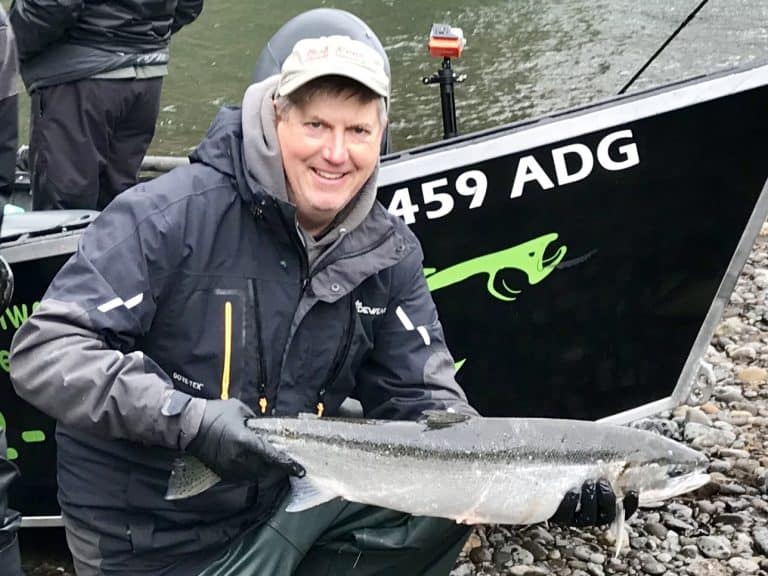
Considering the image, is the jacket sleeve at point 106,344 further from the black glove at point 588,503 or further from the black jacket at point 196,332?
the black glove at point 588,503

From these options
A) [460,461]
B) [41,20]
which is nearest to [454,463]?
[460,461]

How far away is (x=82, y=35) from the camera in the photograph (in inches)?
199

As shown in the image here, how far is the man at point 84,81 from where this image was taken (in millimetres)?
5027

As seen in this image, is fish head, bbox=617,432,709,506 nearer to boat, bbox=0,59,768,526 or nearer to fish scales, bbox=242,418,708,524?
fish scales, bbox=242,418,708,524

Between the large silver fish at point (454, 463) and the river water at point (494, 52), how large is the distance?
21.3 ft

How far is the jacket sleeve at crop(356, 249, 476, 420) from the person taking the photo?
117 inches

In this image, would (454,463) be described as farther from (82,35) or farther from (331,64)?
(82,35)

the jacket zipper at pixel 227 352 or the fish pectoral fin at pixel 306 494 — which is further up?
the jacket zipper at pixel 227 352

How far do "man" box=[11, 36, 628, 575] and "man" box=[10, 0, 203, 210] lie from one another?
252 centimetres

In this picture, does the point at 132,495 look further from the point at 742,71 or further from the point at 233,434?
the point at 742,71

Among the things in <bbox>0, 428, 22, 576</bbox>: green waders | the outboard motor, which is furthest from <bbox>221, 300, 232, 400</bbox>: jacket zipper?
the outboard motor

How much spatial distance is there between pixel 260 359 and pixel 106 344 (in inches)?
15.8

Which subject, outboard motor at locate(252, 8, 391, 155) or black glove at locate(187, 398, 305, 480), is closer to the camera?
black glove at locate(187, 398, 305, 480)

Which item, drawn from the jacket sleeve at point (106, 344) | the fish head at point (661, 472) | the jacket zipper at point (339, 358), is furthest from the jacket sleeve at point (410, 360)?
the jacket sleeve at point (106, 344)
